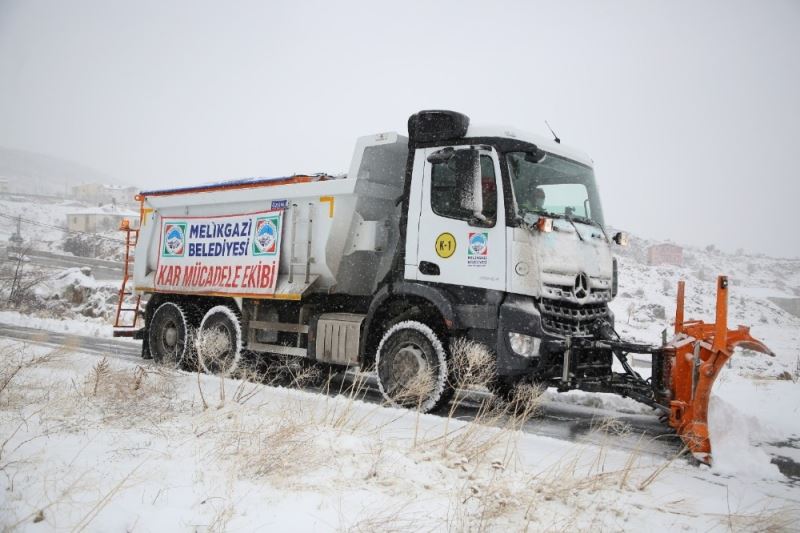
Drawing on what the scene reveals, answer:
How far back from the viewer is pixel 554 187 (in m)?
6.41

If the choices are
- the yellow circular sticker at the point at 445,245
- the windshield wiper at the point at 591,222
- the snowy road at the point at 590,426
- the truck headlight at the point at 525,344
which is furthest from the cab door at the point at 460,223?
the snowy road at the point at 590,426

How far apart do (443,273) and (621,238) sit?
93.2 inches

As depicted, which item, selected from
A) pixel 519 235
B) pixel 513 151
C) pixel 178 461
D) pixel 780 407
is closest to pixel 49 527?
pixel 178 461

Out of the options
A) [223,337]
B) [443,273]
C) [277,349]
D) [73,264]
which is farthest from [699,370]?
[73,264]

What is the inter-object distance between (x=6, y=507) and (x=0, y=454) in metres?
0.70

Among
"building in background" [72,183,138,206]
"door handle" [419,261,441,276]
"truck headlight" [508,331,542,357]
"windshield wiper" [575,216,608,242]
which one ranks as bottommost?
"truck headlight" [508,331,542,357]

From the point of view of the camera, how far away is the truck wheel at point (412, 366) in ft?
19.3

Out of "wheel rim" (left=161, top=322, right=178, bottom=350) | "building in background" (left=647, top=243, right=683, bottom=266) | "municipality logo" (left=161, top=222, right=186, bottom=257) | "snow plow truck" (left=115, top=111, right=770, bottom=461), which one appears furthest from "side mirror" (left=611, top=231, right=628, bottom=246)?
"building in background" (left=647, top=243, right=683, bottom=266)

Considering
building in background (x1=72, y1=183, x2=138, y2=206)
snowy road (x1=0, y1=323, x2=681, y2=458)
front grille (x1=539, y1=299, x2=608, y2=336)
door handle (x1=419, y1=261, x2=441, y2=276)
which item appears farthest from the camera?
Answer: building in background (x1=72, y1=183, x2=138, y2=206)

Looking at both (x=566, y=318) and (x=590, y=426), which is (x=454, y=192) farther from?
(x=590, y=426)

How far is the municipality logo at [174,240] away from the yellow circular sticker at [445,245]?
16.1 ft

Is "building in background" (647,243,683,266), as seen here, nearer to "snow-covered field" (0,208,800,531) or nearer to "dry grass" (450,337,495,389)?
"snow-covered field" (0,208,800,531)

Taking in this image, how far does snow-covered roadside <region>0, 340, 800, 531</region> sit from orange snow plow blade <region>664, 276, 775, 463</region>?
0.33 metres

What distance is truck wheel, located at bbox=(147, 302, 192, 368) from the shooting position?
891 centimetres
